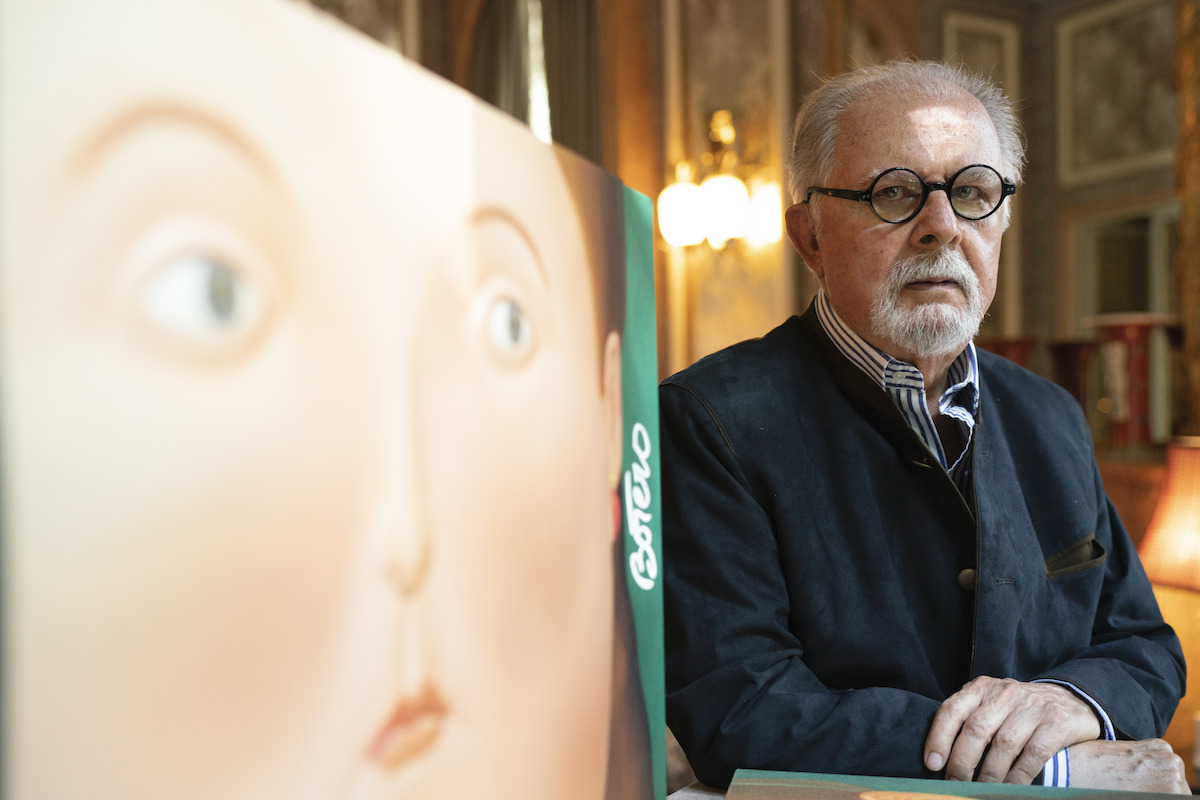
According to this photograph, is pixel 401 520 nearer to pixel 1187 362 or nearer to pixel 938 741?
pixel 938 741

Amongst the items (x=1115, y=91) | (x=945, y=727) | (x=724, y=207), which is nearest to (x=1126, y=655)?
(x=945, y=727)

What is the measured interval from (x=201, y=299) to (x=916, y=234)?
859 millimetres

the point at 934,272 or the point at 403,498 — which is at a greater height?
the point at 934,272

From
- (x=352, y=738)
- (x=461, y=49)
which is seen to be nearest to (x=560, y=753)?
(x=352, y=738)

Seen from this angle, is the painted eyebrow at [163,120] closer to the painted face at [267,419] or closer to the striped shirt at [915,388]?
the painted face at [267,419]

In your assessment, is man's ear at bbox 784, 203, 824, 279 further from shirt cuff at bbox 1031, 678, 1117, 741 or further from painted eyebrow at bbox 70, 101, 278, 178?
painted eyebrow at bbox 70, 101, 278, 178

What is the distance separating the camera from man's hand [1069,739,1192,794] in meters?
0.77

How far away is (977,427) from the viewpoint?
103 cm

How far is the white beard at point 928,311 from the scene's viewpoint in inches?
38.5

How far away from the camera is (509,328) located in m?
0.38

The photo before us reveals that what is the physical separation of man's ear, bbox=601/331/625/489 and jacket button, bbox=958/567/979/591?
0.59 metres

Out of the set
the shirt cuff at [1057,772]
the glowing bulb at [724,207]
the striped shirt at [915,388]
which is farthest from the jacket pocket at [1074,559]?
the glowing bulb at [724,207]

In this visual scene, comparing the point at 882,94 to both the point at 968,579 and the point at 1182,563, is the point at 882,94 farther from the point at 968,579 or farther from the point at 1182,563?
the point at 1182,563

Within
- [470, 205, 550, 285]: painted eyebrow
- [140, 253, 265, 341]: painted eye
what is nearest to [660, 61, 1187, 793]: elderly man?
[470, 205, 550, 285]: painted eyebrow
